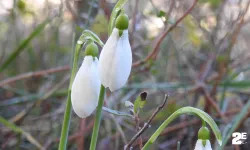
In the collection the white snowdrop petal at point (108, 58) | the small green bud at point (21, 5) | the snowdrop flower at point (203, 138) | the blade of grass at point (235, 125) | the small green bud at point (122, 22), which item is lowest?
the snowdrop flower at point (203, 138)

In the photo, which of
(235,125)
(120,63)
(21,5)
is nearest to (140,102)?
(120,63)

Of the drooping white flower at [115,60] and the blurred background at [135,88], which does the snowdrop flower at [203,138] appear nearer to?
the drooping white flower at [115,60]

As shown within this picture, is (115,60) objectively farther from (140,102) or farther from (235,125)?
(235,125)

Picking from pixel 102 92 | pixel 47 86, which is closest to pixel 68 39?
pixel 47 86

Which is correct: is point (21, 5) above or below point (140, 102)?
above

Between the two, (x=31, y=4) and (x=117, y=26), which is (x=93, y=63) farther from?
(x=31, y=4)

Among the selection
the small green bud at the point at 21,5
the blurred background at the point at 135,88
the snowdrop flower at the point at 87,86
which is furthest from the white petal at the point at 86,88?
the small green bud at the point at 21,5

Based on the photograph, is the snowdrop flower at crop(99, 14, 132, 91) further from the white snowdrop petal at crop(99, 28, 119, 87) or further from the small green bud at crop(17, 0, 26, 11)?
the small green bud at crop(17, 0, 26, 11)

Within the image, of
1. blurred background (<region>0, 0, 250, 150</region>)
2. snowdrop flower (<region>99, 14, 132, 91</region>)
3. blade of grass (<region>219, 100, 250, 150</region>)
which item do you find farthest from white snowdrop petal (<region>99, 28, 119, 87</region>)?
blurred background (<region>0, 0, 250, 150</region>)

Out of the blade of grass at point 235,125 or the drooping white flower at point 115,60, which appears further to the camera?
the blade of grass at point 235,125
